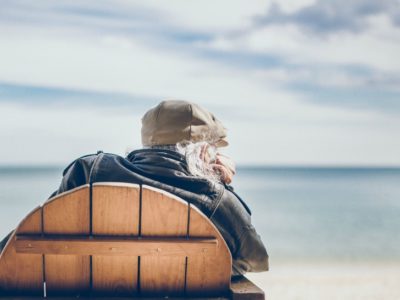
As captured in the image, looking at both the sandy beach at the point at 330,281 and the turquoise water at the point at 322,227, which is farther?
the turquoise water at the point at 322,227

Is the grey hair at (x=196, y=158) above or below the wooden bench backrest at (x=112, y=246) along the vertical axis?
above

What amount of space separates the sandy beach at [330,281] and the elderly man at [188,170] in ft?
28.8

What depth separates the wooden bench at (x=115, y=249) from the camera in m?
1.82

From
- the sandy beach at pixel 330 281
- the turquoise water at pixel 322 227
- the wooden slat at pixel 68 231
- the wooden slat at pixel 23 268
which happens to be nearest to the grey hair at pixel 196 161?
the wooden slat at pixel 68 231

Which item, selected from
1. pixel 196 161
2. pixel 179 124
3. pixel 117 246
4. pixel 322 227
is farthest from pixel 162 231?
pixel 322 227

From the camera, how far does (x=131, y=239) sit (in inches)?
72.9

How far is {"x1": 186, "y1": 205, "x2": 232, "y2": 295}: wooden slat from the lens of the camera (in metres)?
1.86

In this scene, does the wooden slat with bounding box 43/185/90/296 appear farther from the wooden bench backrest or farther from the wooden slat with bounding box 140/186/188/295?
the wooden slat with bounding box 140/186/188/295

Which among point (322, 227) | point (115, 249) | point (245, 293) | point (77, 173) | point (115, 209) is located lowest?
point (322, 227)

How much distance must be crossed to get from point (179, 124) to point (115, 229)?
61cm

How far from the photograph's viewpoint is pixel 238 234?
7.05ft

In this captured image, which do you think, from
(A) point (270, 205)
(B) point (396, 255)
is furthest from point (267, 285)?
(A) point (270, 205)

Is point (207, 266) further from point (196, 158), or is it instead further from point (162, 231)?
point (196, 158)

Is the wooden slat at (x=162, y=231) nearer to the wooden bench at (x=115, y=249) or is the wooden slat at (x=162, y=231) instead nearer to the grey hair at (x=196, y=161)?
the wooden bench at (x=115, y=249)
